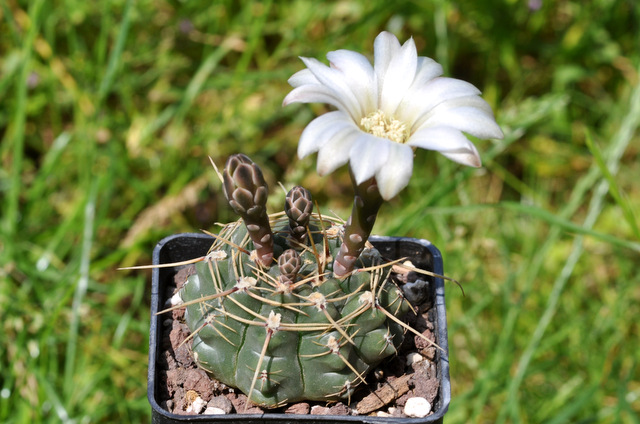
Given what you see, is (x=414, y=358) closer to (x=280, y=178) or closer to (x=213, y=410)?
(x=213, y=410)

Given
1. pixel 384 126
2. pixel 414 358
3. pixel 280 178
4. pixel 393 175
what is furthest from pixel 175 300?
pixel 280 178

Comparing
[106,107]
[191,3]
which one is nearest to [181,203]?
[106,107]

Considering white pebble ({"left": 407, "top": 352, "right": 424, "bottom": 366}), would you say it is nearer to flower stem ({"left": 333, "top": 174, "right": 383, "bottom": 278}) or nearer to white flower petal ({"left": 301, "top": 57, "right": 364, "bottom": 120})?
flower stem ({"left": 333, "top": 174, "right": 383, "bottom": 278})

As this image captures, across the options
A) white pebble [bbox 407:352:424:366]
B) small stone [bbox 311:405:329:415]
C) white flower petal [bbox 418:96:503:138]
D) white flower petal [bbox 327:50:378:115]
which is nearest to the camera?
white flower petal [bbox 418:96:503:138]

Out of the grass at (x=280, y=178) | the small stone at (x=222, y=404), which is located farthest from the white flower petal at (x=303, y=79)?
the grass at (x=280, y=178)

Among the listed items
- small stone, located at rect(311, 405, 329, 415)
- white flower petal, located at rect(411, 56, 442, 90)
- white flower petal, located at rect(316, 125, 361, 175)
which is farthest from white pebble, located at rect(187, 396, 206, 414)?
white flower petal, located at rect(411, 56, 442, 90)

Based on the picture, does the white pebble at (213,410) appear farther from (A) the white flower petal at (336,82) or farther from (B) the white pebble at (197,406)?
(A) the white flower petal at (336,82)

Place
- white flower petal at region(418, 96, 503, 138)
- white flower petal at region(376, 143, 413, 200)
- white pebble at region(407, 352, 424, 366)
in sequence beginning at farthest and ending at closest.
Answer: white pebble at region(407, 352, 424, 366) < white flower petal at region(418, 96, 503, 138) < white flower petal at region(376, 143, 413, 200)
